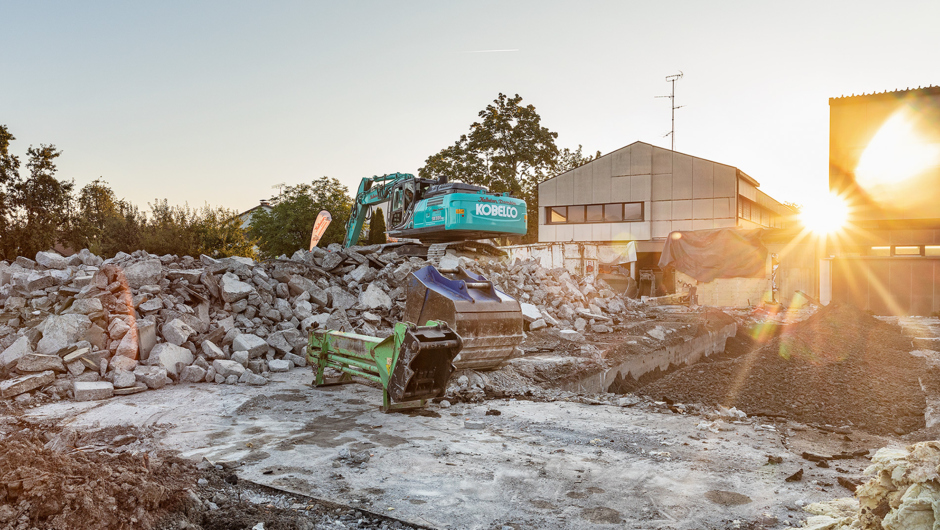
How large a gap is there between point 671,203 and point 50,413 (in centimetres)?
2387

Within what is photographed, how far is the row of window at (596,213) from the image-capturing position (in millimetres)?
26422

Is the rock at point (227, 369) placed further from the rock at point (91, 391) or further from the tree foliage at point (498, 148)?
the tree foliage at point (498, 148)

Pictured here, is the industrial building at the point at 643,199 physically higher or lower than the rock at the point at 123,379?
higher

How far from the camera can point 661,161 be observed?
2584 centimetres

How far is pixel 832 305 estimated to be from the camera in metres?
17.2

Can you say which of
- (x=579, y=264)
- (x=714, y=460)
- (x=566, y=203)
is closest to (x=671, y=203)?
(x=566, y=203)

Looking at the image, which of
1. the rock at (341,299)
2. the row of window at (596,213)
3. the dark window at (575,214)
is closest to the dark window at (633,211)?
the row of window at (596,213)

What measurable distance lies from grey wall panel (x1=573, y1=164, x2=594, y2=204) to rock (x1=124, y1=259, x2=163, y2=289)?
68.1ft

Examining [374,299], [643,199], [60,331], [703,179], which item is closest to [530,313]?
[374,299]

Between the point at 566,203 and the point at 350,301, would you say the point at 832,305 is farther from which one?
the point at 350,301

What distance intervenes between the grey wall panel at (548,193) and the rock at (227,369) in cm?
2166

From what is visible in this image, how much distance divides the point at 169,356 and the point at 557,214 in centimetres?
2209

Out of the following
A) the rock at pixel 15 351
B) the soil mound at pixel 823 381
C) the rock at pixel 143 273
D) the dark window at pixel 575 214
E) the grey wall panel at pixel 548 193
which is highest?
the grey wall panel at pixel 548 193

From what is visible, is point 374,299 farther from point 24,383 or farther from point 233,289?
point 24,383
